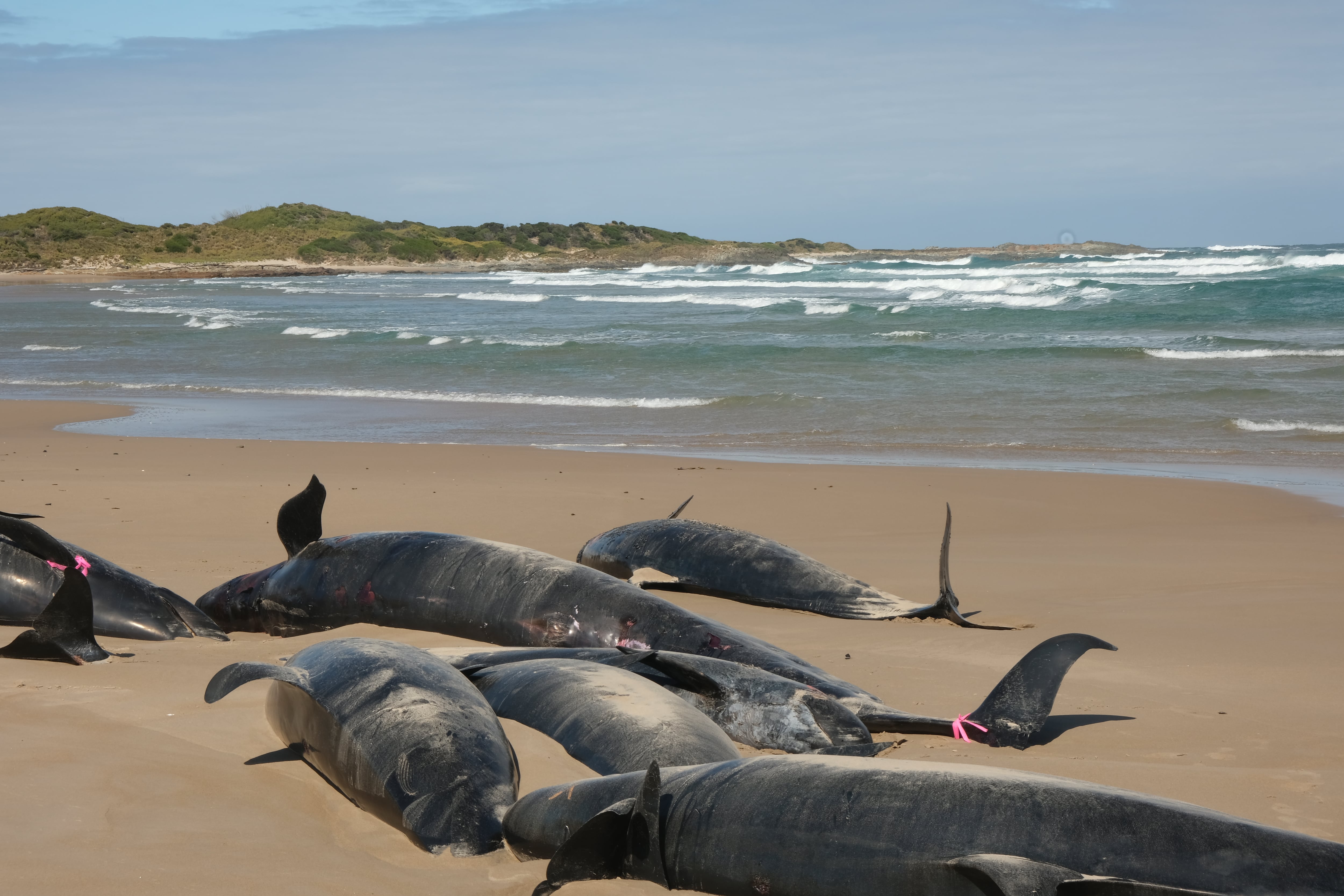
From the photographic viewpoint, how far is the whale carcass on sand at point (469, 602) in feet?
16.0

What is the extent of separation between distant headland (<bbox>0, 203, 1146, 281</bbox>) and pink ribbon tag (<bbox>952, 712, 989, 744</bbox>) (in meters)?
79.5

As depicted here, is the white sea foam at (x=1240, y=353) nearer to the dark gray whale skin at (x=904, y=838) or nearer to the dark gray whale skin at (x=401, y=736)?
the dark gray whale skin at (x=401, y=736)

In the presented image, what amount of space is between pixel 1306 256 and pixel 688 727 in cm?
7253

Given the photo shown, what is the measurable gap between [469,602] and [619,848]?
279cm

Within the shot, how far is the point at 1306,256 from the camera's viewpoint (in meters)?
65.5

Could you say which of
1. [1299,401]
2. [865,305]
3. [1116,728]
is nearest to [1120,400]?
[1299,401]

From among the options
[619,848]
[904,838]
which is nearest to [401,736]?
[619,848]

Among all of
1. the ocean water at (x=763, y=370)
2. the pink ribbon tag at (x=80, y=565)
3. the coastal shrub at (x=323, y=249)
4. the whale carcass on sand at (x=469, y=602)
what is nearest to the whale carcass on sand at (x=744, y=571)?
the whale carcass on sand at (x=469, y=602)

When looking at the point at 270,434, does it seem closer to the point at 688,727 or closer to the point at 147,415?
the point at 147,415

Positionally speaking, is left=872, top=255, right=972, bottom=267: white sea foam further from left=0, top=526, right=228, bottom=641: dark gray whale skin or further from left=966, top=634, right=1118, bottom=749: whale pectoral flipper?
left=966, top=634, right=1118, bottom=749: whale pectoral flipper

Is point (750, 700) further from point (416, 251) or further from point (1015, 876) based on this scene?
point (416, 251)

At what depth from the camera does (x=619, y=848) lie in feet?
8.87

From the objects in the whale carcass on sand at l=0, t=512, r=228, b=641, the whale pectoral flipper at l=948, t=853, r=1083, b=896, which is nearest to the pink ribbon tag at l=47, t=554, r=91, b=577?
the whale carcass on sand at l=0, t=512, r=228, b=641

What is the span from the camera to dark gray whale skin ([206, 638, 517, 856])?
3.12 metres
